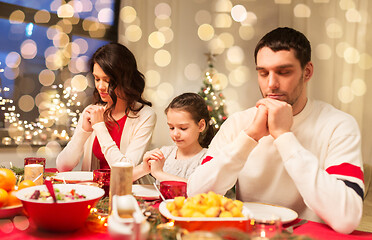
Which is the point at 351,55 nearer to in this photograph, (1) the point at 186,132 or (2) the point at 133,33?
(2) the point at 133,33

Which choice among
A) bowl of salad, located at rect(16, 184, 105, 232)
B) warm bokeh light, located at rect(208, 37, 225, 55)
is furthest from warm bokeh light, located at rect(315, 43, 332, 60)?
bowl of salad, located at rect(16, 184, 105, 232)

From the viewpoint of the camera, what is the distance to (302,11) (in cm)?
427

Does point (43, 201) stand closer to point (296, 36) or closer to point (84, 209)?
point (84, 209)

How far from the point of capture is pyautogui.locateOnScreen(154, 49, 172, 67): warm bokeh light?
14.3 ft

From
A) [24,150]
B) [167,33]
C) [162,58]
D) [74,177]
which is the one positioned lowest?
[24,150]

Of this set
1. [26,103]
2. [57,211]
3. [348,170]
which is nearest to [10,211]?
[57,211]

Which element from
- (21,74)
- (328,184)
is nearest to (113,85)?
(328,184)

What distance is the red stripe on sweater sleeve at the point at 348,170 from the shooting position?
1.19m

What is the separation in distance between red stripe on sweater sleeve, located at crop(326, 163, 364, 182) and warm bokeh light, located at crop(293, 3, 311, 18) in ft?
11.2

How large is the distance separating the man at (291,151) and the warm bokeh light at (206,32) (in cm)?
328

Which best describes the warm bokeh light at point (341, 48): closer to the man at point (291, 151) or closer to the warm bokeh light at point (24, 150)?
the man at point (291, 151)

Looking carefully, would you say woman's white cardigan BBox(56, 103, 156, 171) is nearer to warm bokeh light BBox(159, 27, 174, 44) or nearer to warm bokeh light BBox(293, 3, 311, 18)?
warm bokeh light BBox(159, 27, 174, 44)

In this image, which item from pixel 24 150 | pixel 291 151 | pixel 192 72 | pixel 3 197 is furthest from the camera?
pixel 192 72

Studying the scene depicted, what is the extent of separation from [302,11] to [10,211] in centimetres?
407
